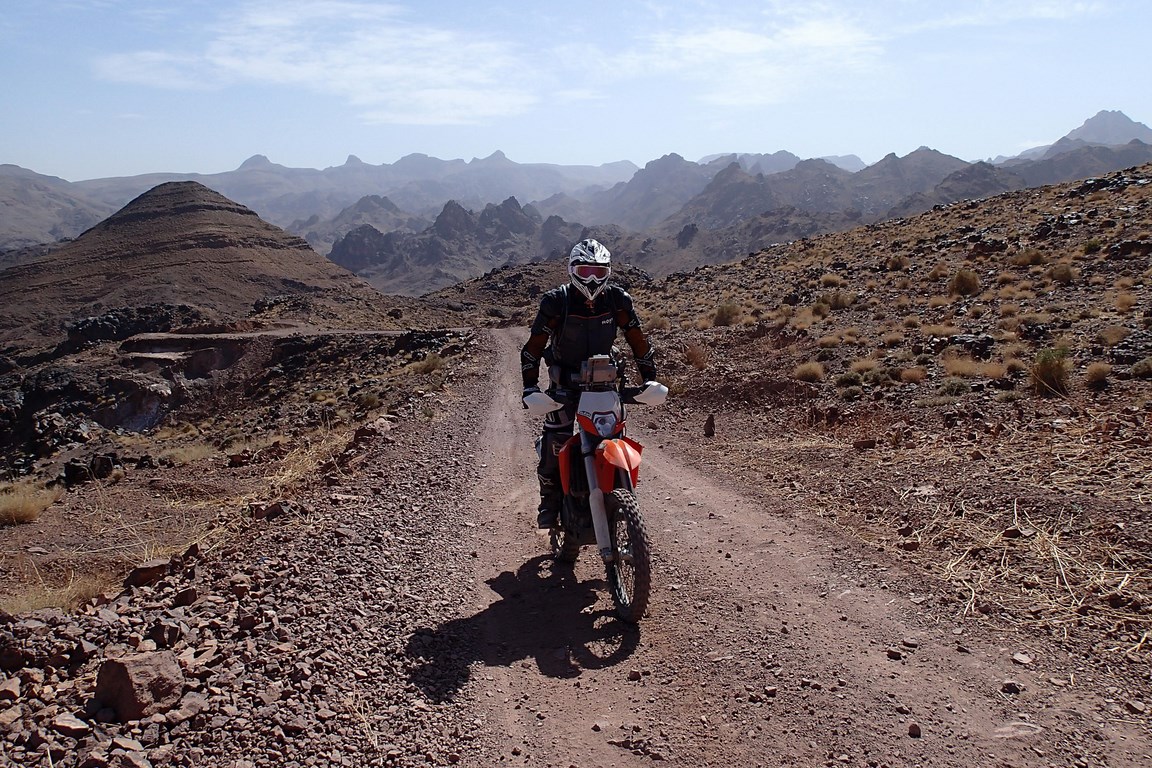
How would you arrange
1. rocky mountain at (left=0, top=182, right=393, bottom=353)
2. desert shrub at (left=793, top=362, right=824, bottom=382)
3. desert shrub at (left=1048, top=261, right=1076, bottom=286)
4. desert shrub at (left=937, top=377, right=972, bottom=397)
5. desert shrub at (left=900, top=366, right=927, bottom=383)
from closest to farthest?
desert shrub at (left=937, top=377, right=972, bottom=397) < desert shrub at (left=900, top=366, right=927, bottom=383) < desert shrub at (left=793, top=362, right=824, bottom=382) < desert shrub at (left=1048, top=261, right=1076, bottom=286) < rocky mountain at (left=0, top=182, right=393, bottom=353)

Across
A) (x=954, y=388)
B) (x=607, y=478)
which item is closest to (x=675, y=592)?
(x=607, y=478)

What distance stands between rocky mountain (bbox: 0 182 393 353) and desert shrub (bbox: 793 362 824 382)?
48.7 metres

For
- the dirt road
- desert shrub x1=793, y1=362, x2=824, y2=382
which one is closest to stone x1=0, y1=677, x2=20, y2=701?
the dirt road

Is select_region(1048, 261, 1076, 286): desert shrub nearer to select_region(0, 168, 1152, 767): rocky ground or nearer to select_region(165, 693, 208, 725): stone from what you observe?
select_region(0, 168, 1152, 767): rocky ground

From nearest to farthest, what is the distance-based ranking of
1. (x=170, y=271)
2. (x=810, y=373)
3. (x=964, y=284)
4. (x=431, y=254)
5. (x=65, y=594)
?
(x=65, y=594)
(x=810, y=373)
(x=964, y=284)
(x=170, y=271)
(x=431, y=254)

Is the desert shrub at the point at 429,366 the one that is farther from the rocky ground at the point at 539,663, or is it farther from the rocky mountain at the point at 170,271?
the rocky mountain at the point at 170,271

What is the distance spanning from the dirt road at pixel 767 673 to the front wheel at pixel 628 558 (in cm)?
22

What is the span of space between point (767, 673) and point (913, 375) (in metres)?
10.3

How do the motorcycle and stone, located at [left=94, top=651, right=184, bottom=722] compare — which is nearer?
stone, located at [left=94, top=651, right=184, bottom=722]

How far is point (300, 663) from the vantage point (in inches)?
174

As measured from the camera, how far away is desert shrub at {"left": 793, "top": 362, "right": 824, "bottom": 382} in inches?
577

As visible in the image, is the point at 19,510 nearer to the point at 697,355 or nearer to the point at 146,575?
the point at 146,575

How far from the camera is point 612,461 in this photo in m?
5.19

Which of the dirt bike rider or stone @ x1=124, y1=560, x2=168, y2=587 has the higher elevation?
the dirt bike rider
